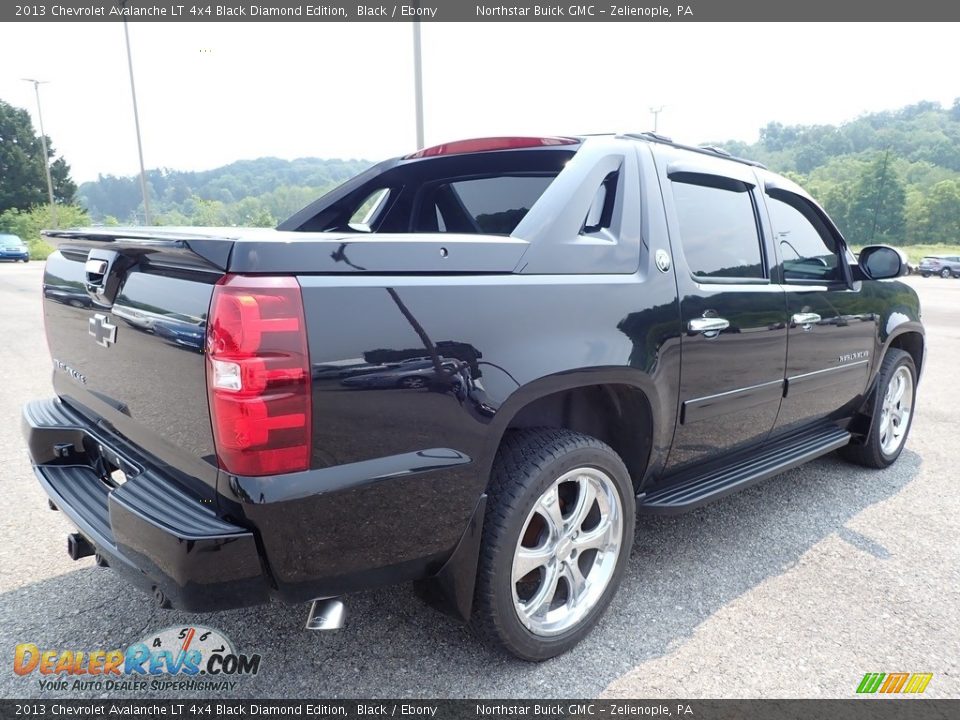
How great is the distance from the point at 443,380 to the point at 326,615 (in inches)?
29.0

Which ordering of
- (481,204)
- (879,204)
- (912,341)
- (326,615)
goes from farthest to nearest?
(879,204) < (912,341) < (481,204) < (326,615)

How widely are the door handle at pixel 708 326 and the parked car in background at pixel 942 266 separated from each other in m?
43.1

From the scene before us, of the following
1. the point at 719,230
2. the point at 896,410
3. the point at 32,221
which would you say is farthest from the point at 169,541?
the point at 32,221

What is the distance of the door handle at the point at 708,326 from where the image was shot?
8.61 feet

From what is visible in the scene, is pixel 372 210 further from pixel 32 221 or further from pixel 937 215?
pixel 937 215

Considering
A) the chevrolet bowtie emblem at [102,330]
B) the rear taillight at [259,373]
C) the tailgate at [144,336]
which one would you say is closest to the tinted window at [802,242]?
the rear taillight at [259,373]

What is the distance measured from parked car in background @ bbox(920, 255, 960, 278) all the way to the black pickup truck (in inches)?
1664

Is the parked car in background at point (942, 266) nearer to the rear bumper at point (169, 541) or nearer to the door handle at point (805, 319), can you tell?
the door handle at point (805, 319)

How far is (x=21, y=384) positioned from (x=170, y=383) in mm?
5601

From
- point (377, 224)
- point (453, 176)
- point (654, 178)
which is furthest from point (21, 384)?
point (654, 178)

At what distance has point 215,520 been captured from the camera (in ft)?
5.50

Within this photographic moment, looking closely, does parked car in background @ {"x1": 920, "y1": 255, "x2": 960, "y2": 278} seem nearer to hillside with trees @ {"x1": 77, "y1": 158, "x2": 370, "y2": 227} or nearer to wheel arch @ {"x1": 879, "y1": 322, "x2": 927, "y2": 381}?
hillside with trees @ {"x1": 77, "y1": 158, "x2": 370, "y2": 227}

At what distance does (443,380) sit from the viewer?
1849mm

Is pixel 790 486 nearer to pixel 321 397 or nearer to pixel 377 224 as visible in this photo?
pixel 377 224
